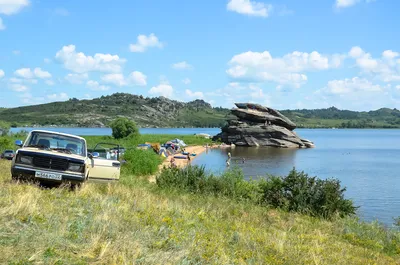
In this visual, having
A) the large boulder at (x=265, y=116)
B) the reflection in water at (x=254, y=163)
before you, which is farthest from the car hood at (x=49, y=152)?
the large boulder at (x=265, y=116)

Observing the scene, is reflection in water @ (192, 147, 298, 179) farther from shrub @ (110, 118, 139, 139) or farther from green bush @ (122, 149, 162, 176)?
shrub @ (110, 118, 139, 139)

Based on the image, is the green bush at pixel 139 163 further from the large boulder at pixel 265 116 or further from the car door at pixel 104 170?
the large boulder at pixel 265 116

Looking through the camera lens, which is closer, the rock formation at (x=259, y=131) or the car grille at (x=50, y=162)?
the car grille at (x=50, y=162)

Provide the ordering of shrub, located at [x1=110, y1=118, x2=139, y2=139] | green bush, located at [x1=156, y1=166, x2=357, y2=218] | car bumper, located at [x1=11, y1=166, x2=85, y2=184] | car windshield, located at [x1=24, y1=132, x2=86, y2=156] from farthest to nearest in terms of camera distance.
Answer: shrub, located at [x1=110, y1=118, x2=139, y2=139]
green bush, located at [x1=156, y1=166, x2=357, y2=218]
car windshield, located at [x1=24, y1=132, x2=86, y2=156]
car bumper, located at [x1=11, y1=166, x2=85, y2=184]

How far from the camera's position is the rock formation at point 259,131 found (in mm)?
108312

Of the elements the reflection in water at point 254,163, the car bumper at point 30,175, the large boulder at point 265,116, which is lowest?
the reflection in water at point 254,163

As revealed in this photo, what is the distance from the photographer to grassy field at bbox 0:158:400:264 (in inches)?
207

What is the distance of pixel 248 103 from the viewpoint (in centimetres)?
12319

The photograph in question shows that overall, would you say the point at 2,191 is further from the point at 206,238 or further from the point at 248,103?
the point at 248,103

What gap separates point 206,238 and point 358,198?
26.6 meters

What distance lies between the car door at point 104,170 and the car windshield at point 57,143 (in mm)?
1043

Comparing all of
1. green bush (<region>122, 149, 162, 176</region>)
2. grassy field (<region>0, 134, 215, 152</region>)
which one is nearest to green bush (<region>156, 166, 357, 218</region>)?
green bush (<region>122, 149, 162, 176</region>)

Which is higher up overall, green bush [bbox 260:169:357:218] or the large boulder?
the large boulder

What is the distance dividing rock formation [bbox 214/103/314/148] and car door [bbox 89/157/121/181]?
9532 centimetres
